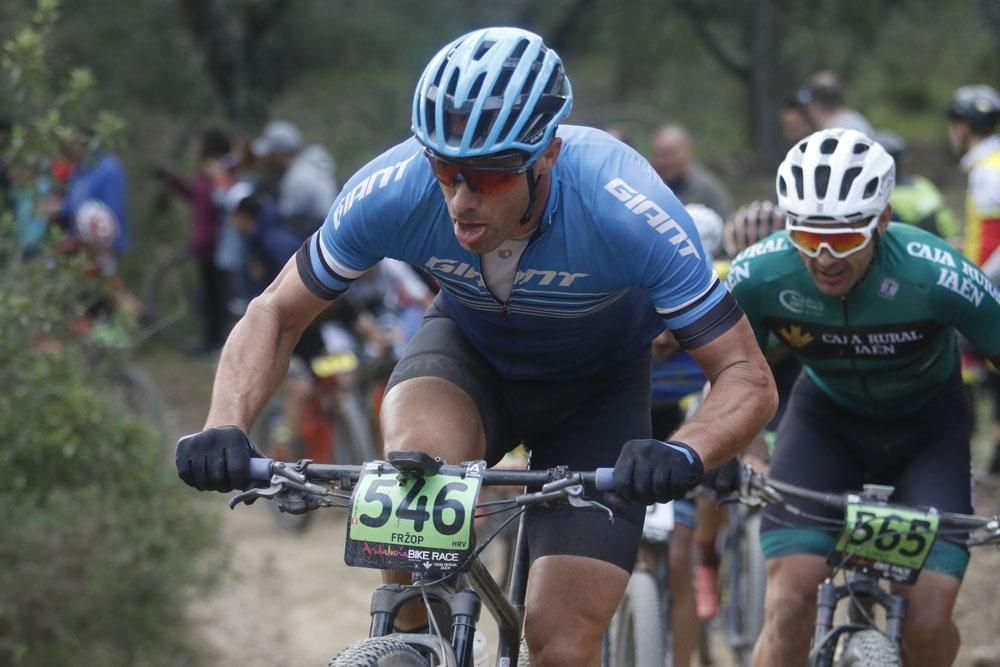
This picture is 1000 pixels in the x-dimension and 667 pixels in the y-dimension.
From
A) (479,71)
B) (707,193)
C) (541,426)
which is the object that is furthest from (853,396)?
(707,193)

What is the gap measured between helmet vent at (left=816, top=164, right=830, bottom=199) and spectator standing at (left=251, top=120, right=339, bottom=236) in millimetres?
5830

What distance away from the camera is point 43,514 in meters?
6.38

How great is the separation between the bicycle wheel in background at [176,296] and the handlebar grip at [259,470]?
967 centimetres

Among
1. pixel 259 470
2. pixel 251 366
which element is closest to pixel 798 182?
pixel 251 366

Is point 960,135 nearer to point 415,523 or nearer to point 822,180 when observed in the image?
point 822,180

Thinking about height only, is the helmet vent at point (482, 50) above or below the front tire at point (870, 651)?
above

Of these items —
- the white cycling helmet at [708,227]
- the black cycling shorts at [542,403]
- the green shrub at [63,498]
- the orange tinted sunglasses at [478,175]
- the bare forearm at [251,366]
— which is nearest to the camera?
the orange tinted sunglasses at [478,175]

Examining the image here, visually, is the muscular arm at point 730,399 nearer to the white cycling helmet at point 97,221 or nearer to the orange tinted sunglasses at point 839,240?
the orange tinted sunglasses at point 839,240

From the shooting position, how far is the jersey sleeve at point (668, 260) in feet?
12.3

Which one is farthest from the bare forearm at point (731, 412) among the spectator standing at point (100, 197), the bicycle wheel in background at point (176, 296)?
the bicycle wheel in background at point (176, 296)

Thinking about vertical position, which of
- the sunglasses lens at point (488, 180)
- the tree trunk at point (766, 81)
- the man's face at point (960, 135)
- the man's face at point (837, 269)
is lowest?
the sunglasses lens at point (488, 180)

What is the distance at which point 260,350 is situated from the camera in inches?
155

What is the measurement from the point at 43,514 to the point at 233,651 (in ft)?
4.86

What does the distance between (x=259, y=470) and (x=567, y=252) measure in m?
0.99
